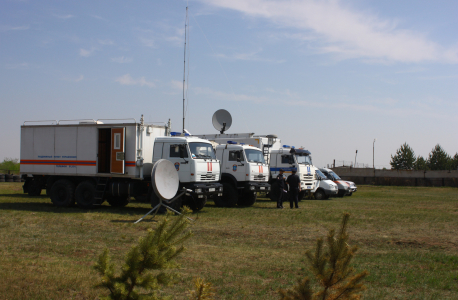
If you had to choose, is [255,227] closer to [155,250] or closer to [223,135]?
[155,250]

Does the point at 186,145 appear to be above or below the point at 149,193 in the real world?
above

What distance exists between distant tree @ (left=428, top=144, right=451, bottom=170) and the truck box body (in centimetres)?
9166

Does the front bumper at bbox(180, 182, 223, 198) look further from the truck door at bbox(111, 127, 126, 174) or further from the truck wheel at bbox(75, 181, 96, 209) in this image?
the truck wheel at bbox(75, 181, 96, 209)

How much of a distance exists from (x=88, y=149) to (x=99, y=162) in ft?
2.12

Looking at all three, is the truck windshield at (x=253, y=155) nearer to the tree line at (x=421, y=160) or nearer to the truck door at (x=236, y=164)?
the truck door at (x=236, y=164)

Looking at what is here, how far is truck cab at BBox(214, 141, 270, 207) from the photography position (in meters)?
17.7

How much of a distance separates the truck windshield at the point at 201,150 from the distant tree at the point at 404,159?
88.9 metres

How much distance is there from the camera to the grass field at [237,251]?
576 cm

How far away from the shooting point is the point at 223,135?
73.3 ft

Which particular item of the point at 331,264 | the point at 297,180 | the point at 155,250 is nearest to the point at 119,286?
the point at 155,250

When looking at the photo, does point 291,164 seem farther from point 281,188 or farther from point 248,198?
point 248,198

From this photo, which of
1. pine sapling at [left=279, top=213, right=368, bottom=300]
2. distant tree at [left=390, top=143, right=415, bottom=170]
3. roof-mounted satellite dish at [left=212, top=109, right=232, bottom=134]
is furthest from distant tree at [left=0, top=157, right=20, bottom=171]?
distant tree at [left=390, top=143, right=415, bottom=170]

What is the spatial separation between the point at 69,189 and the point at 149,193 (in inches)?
132

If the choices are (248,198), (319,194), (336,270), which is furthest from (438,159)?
(336,270)
